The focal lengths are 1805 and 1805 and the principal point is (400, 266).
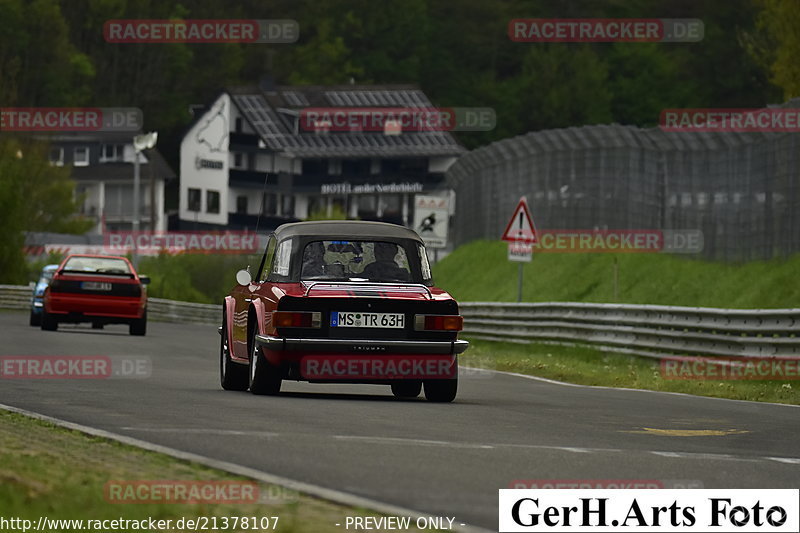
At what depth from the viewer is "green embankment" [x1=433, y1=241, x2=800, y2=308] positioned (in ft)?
90.4

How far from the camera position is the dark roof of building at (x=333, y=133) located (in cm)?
11712

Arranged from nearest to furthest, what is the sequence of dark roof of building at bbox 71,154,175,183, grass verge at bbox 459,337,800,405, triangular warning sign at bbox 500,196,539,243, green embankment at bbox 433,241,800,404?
grass verge at bbox 459,337,800,405 → green embankment at bbox 433,241,800,404 → triangular warning sign at bbox 500,196,539,243 → dark roof of building at bbox 71,154,175,183

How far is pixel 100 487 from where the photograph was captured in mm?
8438

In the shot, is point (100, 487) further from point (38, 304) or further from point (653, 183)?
point (38, 304)

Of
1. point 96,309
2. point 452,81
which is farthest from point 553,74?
point 96,309

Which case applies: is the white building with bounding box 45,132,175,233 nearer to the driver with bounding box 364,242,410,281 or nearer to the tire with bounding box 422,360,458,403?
the driver with bounding box 364,242,410,281

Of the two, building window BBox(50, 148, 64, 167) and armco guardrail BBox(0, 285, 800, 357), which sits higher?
building window BBox(50, 148, 64, 167)

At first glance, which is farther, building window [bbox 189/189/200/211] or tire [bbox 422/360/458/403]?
building window [bbox 189/189/200/211]

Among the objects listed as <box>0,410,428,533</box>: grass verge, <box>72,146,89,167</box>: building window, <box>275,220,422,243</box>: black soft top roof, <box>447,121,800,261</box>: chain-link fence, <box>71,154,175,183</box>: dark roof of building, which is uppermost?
<box>72,146,89,167</box>: building window

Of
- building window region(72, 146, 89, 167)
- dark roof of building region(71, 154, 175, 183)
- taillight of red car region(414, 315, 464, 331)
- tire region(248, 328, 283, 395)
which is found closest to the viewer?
taillight of red car region(414, 315, 464, 331)

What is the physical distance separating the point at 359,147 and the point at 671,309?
9785 centimetres

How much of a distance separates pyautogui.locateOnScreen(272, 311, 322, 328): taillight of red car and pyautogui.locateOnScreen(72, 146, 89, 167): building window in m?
111

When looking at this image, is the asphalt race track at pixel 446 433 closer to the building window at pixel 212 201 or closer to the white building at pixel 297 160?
the white building at pixel 297 160

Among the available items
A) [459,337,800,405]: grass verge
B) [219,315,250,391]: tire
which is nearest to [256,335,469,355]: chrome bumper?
[219,315,250,391]: tire
